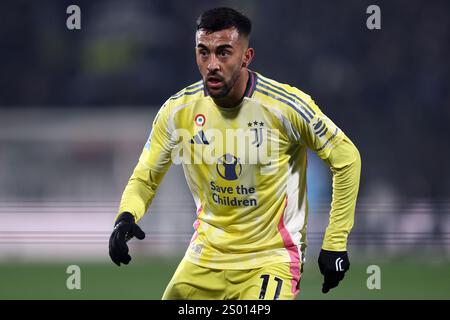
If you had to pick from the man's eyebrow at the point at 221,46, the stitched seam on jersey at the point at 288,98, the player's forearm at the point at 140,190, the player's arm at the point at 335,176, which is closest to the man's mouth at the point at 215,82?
the man's eyebrow at the point at 221,46

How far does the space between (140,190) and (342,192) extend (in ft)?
3.47

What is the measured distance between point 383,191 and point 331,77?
2.08 meters

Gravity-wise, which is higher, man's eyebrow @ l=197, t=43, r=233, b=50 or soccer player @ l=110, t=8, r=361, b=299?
man's eyebrow @ l=197, t=43, r=233, b=50

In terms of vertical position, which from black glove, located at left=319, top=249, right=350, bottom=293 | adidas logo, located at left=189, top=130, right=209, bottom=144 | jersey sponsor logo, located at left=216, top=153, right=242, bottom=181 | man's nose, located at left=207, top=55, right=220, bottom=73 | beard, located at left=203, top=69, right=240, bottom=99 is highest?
man's nose, located at left=207, top=55, right=220, bottom=73

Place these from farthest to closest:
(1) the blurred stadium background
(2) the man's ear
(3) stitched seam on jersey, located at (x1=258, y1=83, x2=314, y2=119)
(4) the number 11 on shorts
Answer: (1) the blurred stadium background, (2) the man's ear, (3) stitched seam on jersey, located at (x1=258, y1=83, x2=314, y2=119), (4) the number 11 on shorts

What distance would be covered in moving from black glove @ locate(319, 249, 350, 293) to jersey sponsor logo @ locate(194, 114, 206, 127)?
909 mm

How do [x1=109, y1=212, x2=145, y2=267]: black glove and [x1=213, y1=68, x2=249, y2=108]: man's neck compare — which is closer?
[x1=109, y1=212, x2=145, y2=267]: black glove

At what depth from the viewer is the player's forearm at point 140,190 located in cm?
501

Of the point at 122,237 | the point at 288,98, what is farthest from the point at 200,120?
the point at 122,237

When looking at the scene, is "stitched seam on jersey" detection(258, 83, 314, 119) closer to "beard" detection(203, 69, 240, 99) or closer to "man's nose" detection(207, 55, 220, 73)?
"beard" detection(203, 69, 240, 99)

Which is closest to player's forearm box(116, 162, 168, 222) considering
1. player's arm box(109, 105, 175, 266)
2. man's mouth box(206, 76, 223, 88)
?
player's arm box(109, 105, 175, 266)

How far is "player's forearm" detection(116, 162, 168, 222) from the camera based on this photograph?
16.4ft

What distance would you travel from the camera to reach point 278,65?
1368cm

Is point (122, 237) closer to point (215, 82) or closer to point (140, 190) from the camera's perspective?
point (140, 190)
